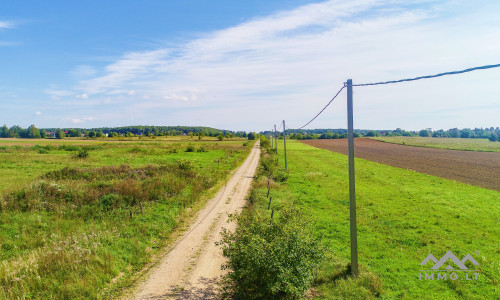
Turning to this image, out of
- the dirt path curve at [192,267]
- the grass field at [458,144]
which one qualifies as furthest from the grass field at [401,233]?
the grass field at [458,144]

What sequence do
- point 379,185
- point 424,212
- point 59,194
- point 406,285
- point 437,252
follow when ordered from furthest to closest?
1. point 379,185
2. point 59,194
3. point 424,212
4. point 437,252
5. point 406,285

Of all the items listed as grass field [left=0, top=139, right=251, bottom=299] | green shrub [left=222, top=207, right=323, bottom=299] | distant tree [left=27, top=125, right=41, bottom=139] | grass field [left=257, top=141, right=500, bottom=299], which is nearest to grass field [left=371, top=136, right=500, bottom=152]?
grass field [left=257, top=141, right=500, bottom=299]

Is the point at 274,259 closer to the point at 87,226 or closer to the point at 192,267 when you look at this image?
the point at 192,267

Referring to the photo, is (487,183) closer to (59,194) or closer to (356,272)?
(356,272)

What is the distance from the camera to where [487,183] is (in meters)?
28.8

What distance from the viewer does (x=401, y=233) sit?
14.2 m

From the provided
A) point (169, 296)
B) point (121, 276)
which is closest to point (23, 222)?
point (121, 276)

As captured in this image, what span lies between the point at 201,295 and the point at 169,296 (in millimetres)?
979

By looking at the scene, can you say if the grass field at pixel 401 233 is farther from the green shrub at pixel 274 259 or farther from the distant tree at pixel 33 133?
the distant tree at pixel 33 133

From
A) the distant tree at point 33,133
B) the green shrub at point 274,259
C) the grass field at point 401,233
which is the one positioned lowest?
the grass field at point 401,233

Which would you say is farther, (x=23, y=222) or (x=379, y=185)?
(x=379, y=185)

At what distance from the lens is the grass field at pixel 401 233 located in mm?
9078

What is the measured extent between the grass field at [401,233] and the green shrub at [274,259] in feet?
4.25

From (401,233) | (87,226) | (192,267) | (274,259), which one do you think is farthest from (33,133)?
(274,259)
